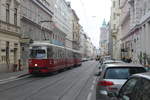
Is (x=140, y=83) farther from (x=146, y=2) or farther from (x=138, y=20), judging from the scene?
(x=138, y=20)

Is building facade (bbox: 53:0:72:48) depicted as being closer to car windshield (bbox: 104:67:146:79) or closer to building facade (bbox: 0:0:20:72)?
building facade (bbox: 0:0:20:72)

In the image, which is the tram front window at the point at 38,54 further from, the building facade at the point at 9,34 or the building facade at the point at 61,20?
the building facade at the point at 61,20

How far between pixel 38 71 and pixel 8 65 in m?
5.91

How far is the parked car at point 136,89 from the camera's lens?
457 cm

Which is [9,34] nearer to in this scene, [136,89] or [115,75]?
[115,75]

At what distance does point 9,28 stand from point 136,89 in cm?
2809

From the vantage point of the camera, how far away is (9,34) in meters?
31.8

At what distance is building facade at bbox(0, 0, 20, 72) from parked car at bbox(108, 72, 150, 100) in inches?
970

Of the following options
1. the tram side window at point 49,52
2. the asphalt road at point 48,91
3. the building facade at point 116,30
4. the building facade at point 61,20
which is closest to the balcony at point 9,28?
the tram side window at point 49,52

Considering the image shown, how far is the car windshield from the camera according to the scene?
29.0 ft

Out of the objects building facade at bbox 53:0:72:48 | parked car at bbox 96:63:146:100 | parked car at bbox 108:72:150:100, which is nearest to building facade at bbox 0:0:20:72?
Result: parked car at bbox 96:63:146:100

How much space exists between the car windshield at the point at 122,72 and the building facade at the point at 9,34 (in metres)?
21.7

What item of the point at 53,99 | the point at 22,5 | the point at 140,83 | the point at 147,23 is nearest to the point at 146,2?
the point at 147,23

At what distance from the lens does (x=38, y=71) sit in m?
26.8
